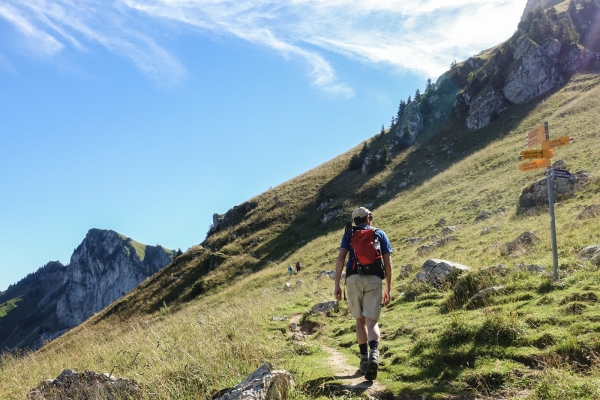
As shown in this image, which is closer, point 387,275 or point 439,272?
point 387,275

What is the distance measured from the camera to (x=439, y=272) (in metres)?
11.0

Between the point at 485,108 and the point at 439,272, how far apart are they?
5874 centimetres

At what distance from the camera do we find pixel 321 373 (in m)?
6.16

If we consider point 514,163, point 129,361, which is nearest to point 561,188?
point 514,163

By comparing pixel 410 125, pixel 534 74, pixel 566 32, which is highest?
pixel 566 32

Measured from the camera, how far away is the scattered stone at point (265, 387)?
442cm

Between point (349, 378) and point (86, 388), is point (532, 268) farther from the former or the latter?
point (86, 388)

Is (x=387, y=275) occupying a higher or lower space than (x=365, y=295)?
higher

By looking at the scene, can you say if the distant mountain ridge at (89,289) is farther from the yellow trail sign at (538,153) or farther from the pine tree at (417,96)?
the yellow trail sign at (538,153)

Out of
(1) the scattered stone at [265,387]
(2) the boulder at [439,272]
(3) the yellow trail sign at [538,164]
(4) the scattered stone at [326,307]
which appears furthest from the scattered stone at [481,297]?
(1) the scattered stone at [265,387]

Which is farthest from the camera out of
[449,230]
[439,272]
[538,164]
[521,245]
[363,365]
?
[449,230]

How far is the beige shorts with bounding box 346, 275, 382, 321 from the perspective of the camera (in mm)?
6168

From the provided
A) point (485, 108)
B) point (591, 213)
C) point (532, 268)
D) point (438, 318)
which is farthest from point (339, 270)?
point (485, 108)

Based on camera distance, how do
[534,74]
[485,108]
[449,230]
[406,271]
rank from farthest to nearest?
[485,108] → [534,74] → [449,230] → [406,271]
